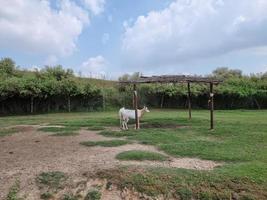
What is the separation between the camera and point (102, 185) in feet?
26.3

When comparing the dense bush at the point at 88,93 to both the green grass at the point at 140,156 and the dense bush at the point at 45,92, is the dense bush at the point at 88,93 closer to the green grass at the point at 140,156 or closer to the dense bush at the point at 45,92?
the dense bush at the point at 45,92

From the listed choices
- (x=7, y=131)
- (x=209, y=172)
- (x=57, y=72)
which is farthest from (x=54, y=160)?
(x=57, y=72)

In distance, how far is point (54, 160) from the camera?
9.90 m

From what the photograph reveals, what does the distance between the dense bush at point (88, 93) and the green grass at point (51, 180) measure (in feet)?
57.9

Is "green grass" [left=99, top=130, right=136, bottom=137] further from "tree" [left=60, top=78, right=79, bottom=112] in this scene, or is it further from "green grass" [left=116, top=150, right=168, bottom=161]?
"tree" [left=60, top=78, right=79, bottom=112]

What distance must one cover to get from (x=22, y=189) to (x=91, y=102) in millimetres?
23421

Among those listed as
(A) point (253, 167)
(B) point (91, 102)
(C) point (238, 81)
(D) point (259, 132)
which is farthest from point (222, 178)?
(C) point (238, 81)

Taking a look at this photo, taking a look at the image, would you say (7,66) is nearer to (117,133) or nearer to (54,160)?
(117,133)

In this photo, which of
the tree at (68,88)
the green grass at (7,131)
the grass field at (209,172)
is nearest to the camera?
the grass field at (209,172)

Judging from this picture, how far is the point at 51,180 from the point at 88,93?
22.2m

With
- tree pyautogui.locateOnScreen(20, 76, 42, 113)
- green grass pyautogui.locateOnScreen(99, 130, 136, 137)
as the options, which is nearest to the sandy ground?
green grass pyautogui.locateOnScreen(99, 130, 136, 137)

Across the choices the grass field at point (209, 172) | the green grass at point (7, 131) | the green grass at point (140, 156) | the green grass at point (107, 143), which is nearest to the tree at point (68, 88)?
the green grass at point (7, 131)

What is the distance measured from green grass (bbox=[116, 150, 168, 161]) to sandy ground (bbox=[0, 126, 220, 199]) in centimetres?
24

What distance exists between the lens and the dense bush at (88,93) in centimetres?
2742
